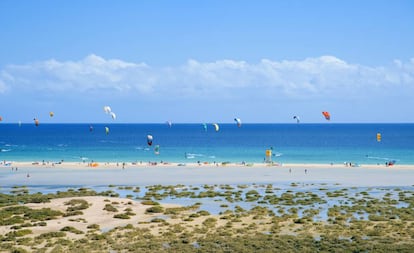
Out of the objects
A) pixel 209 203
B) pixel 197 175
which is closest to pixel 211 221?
pixel 209 203

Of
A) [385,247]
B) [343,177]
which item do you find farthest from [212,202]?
[343,177]

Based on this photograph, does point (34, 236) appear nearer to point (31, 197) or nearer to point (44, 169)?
point (31, 197)

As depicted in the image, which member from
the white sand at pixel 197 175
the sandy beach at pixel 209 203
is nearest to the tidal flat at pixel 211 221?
the sandy beach at pixel 209 203

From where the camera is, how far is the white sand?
6794cm

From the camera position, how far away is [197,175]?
76438 millimetres

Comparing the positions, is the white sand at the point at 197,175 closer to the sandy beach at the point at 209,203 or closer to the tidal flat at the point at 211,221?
the sandy beach at the point at 209,203

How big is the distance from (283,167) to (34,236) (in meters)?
61.8

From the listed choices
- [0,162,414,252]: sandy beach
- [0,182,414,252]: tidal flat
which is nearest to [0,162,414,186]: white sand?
[0,162,414,252]: sandy beach

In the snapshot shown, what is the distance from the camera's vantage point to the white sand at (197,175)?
67.9 m

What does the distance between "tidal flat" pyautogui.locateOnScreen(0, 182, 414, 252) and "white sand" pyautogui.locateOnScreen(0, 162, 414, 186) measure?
36.2 feet

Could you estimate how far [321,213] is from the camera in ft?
136

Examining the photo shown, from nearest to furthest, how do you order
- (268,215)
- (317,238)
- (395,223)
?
1. (317,238)
2. (395,223)
3. (268,215)

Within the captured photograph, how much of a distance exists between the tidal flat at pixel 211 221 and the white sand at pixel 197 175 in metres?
11.0

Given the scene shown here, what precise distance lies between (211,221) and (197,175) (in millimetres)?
39073
